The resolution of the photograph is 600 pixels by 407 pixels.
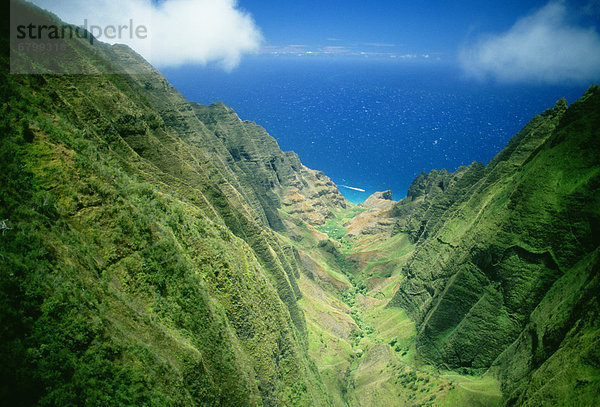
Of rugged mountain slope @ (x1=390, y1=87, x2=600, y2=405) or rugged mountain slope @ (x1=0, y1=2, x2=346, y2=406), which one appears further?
rugged mountain slope @ (x1=390, y1=87, x2=600, y2=405)

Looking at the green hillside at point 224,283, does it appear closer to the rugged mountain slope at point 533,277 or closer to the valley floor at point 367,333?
the rugged mountain slope at point 533,277

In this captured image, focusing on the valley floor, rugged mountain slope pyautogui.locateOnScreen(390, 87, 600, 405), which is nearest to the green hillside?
rugged mountain slope pyautogui.locateOnScreen(390, 87, 600, 405)

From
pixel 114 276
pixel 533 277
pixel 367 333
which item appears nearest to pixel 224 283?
pixel 114 276

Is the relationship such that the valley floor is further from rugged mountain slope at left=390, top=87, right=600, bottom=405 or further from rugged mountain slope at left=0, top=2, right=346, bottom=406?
rugged mountain slope at left=0, top=2, right=346, bottom=406

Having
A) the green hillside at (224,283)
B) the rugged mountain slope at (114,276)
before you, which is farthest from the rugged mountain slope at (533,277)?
the rugged mountain slope at (114,276)

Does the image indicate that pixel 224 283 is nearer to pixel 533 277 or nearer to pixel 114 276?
pixel 114 276

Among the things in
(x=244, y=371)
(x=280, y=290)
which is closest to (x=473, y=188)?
(x=280, y=290)
